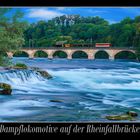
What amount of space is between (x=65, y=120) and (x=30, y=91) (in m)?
0.51

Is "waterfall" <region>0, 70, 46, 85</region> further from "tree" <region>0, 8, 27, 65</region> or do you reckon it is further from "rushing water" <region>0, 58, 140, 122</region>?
"tree" <region>0, 8, 27, 65</region>

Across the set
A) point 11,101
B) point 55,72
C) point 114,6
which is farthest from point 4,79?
point 114,6

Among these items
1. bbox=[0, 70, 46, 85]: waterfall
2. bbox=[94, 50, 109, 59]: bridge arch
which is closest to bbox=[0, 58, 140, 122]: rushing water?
bbox=[0, 70, 46, 85]: waterfall

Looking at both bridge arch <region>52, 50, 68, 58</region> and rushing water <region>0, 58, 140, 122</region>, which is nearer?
rushing water <region>0, 58, 140, 122</region>

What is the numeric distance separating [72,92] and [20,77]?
1.90ft

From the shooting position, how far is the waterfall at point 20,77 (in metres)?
5.07

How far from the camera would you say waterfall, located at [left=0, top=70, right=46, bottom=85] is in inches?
199

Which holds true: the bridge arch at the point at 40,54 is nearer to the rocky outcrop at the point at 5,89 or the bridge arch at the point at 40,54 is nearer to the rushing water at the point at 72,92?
the rushing water at the point at 72,92

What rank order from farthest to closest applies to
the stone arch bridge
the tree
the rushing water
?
the stone arch bridge → the tree → the rushing water

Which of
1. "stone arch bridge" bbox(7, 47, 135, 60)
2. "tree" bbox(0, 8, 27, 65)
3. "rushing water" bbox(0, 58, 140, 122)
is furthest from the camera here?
"stone arch bridge" bbox(7, 47, 135, 60)

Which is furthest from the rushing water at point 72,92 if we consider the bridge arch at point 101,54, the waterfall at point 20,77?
the bridge arch at point 101,54

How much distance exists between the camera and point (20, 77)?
519cm

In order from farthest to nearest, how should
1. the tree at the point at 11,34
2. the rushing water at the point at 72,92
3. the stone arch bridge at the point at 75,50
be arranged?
the stone arch bridge at the point at 75,50 < the tree at the point at 11,34 < the rushing water at the point at 72,92

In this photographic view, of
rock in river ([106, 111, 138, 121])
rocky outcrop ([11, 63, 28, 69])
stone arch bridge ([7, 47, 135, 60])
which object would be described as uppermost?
stone arch bridge ([7, 47, 135, 60])
